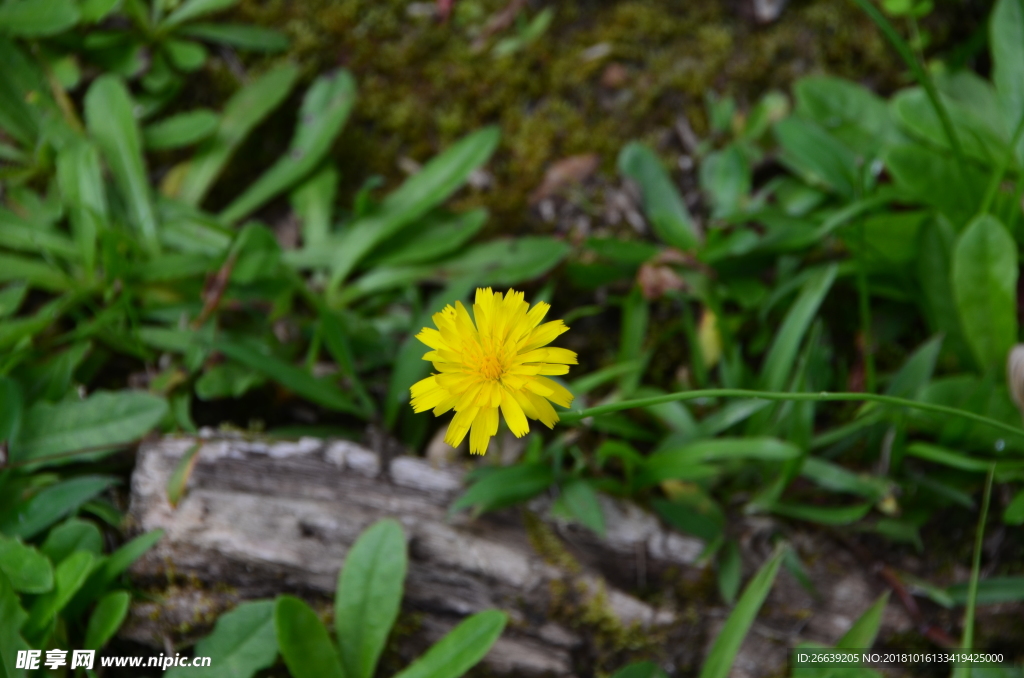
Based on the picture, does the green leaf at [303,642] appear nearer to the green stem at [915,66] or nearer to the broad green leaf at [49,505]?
the broad green leaf at [49,505]

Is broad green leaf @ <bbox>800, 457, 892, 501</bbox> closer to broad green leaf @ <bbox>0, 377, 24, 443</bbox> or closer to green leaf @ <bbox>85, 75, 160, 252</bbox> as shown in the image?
broad green leaf @ <bbox>0, 377, 24, 443</bbox>

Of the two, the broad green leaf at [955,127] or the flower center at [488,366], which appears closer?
the flower center at [488,366]

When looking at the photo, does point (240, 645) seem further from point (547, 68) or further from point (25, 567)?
point (547, 68)

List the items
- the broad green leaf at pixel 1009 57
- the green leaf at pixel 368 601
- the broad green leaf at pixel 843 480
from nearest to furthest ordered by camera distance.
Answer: the green leaf at pixel 368 601
the broad green leaf at pixel 843 480
the broad green leaf at pixel 1009 57

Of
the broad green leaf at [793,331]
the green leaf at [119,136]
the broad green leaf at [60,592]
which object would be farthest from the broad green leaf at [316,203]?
the broad green leaf at [793,331]

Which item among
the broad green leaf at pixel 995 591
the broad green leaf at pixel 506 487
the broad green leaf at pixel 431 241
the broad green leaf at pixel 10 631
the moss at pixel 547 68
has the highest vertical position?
the moss at pixel 547 68

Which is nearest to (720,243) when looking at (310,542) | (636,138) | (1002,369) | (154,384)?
(636,138)

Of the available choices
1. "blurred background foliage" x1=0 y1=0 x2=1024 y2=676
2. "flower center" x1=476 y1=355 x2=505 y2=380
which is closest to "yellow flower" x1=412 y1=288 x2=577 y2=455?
"flower center" x1=476 y1=355 x2=505 y2=380
